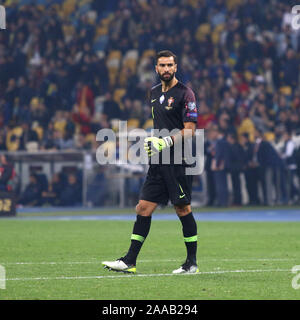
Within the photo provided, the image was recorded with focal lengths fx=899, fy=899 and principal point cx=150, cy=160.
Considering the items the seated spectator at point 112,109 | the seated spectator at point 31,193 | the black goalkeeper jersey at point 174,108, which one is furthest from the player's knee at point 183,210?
the seated spectator at point 112,109

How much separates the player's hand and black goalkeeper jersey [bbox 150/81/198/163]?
0.24 meters

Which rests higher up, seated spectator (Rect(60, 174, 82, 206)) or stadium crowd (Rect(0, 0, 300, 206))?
stadium crowd (Rect(0, 0, 300, 206))

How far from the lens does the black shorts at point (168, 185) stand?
9.59 meters

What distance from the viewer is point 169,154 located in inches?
382

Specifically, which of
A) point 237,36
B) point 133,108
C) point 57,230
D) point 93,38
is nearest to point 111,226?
point 57,230

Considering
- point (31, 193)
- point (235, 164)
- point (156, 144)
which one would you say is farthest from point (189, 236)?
point (31, 193)

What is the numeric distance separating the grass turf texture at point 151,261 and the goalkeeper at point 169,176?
0.86 ft

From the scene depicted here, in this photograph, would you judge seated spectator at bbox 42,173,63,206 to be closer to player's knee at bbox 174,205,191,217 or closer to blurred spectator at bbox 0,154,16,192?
blurred spectator at bbox 0,154,16,192

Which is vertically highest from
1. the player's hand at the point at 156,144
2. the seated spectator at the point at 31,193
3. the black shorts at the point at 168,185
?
the player's hand at the point at 156,144

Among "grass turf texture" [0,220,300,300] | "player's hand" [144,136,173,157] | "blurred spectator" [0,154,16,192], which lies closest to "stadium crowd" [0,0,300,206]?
"blurred spectator" [0,154,16,192]

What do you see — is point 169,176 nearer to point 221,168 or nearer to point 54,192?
point 221,168

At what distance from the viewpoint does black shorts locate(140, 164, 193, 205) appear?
9.59 m

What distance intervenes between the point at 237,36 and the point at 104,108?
502 cm

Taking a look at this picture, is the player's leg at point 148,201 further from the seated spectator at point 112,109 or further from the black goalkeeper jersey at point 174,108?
the seated spectator at point 112,109
